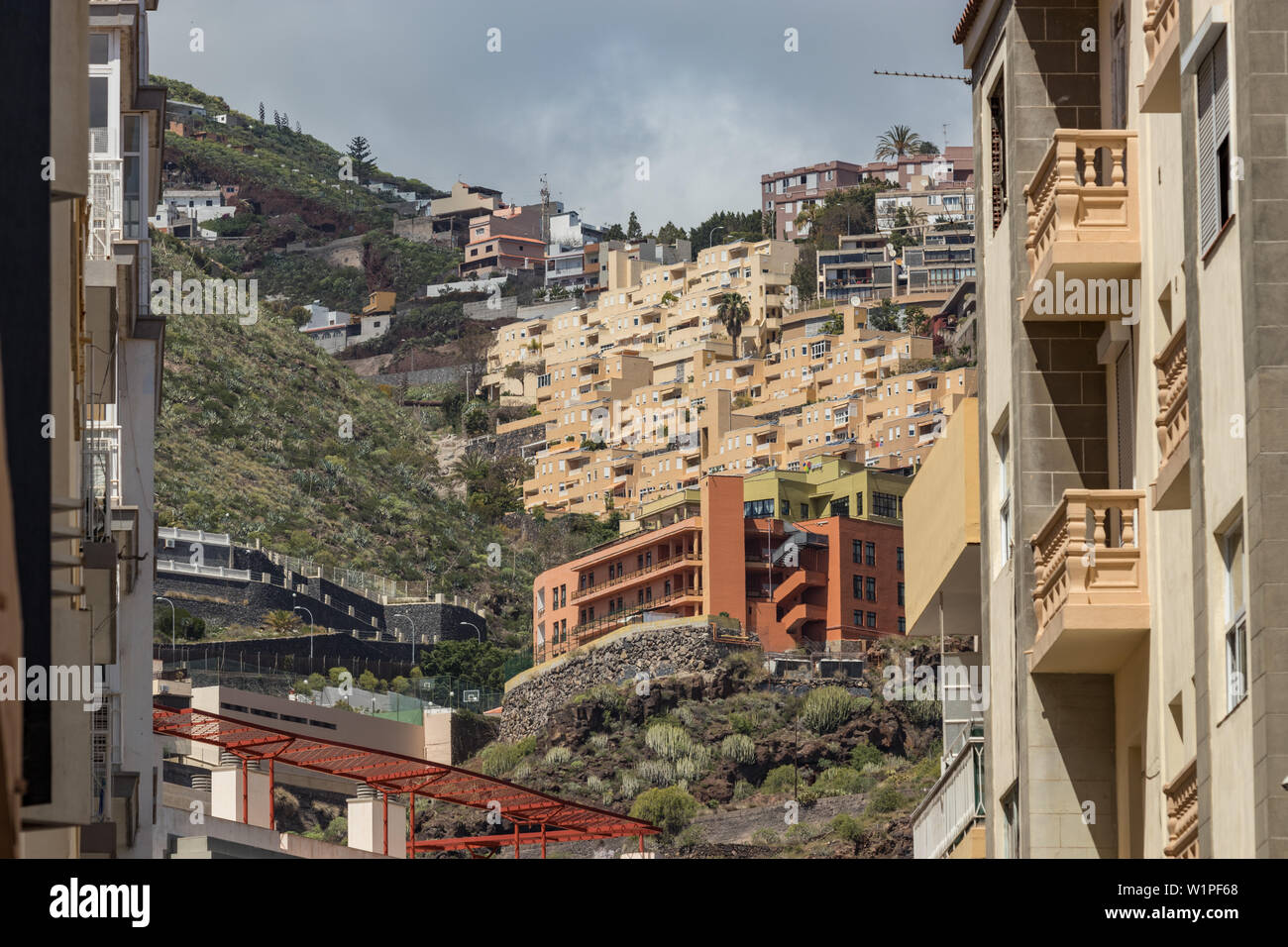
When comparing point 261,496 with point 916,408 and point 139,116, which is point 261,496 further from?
point 139,116

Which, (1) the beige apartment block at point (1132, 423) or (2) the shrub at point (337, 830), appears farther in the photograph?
(2) the shrub at point (337, 830)

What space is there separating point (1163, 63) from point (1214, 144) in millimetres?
1578

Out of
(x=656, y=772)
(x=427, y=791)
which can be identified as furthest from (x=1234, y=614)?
(x=656, y=772)

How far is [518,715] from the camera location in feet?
487

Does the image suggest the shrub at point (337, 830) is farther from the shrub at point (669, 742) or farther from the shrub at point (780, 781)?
the shrub at point (780, 781)

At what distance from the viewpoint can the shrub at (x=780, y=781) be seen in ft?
447

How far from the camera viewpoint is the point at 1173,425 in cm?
1692

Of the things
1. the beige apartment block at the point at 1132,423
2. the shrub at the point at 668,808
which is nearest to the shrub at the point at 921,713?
the shrub at the point at 668,808

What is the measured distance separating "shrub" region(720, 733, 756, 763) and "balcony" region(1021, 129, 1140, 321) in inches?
4751

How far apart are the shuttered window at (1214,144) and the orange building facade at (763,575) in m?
125
